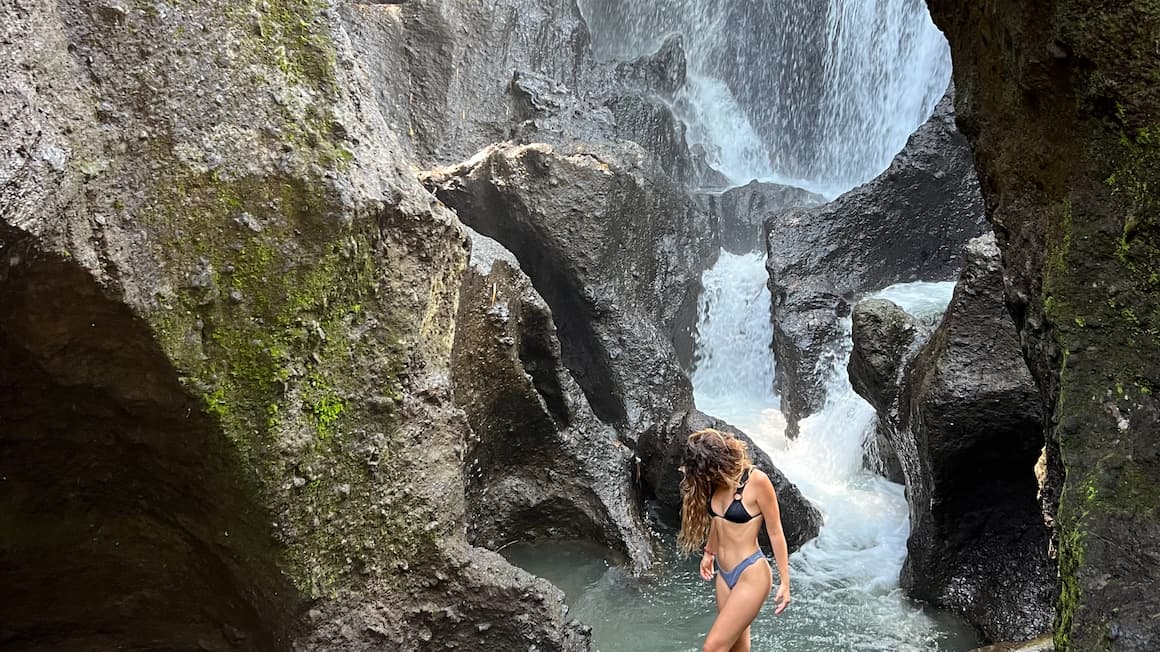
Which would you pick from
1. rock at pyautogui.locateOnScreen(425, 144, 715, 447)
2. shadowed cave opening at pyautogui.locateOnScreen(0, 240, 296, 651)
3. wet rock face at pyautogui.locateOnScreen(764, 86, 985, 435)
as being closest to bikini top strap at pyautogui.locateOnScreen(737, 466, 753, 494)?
shadowed cave opening at pyautogui.locateOnScreen(0, 240, 296, 651)

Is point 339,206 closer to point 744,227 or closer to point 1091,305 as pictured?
point 1091,305

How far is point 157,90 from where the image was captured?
3.53 m

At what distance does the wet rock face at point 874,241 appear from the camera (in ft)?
36.7

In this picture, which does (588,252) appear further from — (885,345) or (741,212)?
(741,212)

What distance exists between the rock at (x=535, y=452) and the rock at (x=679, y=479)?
0.48m

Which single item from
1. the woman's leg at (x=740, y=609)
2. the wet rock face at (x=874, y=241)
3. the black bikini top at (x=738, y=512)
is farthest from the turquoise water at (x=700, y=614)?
the wet rock face at (x=874, y=241)

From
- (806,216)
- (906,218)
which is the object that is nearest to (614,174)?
(806,216)

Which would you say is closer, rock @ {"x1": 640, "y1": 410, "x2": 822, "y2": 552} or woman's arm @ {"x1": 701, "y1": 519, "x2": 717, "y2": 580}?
woman's arm @ {"x1": 701, "y1": 519, "x2": 717, "y2": 580}

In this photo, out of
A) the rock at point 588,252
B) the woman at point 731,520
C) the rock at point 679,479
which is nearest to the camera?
the woman at point 731,520

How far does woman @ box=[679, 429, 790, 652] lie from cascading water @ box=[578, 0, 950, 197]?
13.6 metres

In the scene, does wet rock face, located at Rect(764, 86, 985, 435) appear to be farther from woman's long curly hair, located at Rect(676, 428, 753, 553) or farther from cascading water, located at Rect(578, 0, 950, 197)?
woman's long curly hair, located at Rect(676, 428, 753, 553)

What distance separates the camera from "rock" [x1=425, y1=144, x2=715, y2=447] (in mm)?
9297

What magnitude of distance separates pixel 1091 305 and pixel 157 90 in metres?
3.84

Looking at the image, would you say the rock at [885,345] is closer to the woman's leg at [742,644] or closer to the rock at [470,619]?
the woman's leg at [742,644]
